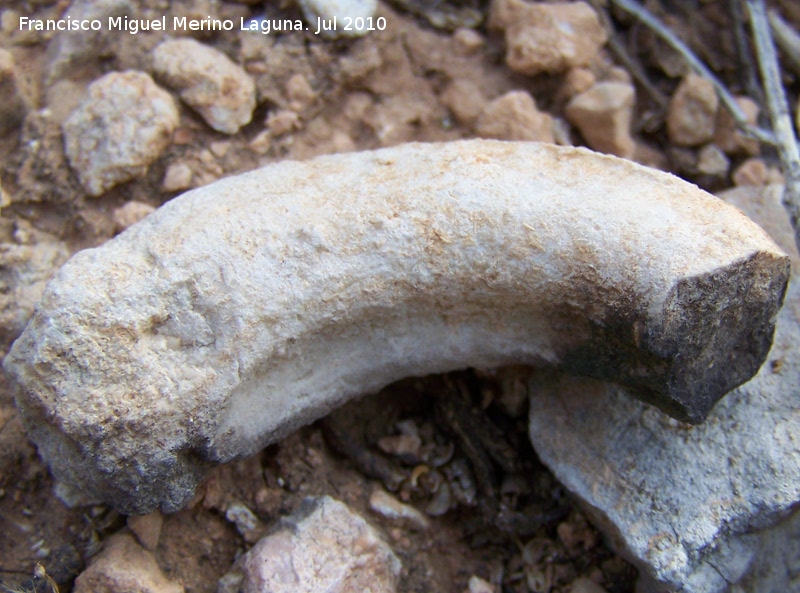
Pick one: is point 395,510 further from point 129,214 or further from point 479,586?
point 129,214

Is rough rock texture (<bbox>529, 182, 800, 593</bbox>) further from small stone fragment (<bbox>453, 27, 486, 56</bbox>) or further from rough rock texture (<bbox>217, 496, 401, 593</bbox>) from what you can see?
small stone fragment (<bbox>453, 27, 486, 56</bbox>)

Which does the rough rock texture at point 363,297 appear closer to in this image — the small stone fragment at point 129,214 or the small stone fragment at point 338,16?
the small stone fragment at point 129,214

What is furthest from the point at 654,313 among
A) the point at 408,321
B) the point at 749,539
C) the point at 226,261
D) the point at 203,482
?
the point at 203,482

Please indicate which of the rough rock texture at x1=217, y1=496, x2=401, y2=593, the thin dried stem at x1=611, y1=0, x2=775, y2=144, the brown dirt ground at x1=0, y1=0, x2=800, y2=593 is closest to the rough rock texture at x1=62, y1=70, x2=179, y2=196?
the brown dirt ground at x1=0, y1=0, x2=800, y2=593

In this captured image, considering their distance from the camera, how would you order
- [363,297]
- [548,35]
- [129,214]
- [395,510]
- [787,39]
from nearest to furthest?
1. [363,297]
2. [395,510]
3. [129,214]
4. [548,35]
5. [787,39]

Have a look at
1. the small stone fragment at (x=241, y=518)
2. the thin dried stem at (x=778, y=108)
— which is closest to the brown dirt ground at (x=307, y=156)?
the small stone fragment at (x=241, y=518)

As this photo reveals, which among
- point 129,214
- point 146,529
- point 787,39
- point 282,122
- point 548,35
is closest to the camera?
point 146,529

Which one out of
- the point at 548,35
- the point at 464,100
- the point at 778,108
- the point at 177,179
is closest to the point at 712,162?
the point at 778,108
